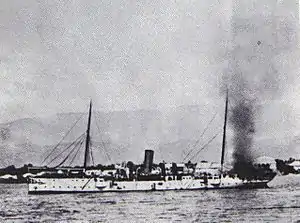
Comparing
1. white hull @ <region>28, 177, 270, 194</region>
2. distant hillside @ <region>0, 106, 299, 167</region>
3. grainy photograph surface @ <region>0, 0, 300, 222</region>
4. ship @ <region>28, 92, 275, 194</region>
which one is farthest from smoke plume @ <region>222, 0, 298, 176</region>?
white hull @ <region>28, 177, 270, 194</region>

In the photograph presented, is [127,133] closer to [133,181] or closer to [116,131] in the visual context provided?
[116,131]

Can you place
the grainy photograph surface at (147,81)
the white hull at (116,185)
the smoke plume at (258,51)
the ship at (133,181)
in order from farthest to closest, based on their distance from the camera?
the white hull at (116,185), the ship at (133,181), the smoke plume at (258,51), the grainy photograph surface at (147,81)

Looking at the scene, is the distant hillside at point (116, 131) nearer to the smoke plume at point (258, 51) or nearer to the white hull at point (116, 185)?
the smoke plume at point (258, 51)

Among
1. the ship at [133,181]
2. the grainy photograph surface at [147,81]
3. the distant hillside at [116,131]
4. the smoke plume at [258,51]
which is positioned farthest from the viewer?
the ship at [133,181]

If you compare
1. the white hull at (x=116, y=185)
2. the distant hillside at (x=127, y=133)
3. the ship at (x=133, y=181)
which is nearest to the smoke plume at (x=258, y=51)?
the distant hillside at (x=127, y=133)

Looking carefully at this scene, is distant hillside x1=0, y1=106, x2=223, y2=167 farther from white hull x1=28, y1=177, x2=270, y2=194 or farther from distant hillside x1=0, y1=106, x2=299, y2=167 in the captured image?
white hull x1=28, y1=177, x2=270, y2=194

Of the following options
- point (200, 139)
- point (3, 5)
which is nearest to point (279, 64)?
point (200, 139)
